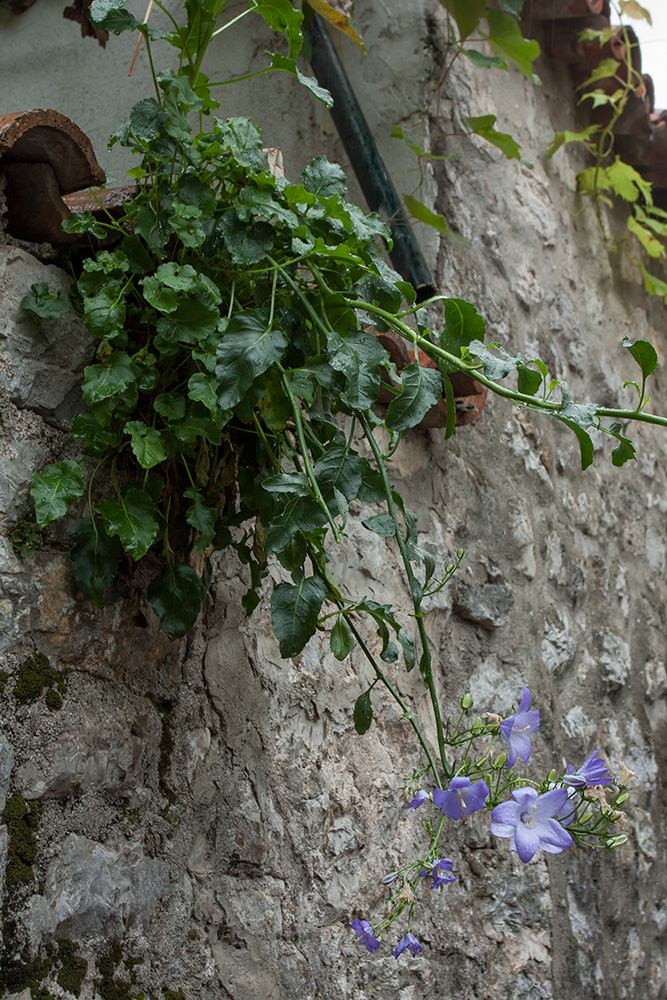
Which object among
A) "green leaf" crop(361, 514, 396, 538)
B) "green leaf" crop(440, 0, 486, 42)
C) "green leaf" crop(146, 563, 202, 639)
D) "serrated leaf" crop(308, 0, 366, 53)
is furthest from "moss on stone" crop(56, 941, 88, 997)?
"green leaf" crop(440, 0, 486, 42)

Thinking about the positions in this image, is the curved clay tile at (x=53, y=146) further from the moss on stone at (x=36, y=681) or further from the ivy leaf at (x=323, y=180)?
the moss on stone at (x=36, y=681)

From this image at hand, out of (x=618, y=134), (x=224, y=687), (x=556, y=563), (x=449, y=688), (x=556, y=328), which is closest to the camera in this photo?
(x=224, y=687)

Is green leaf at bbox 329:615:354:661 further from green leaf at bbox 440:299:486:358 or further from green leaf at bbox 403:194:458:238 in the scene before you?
green leaf at bbox 403:194:458:238

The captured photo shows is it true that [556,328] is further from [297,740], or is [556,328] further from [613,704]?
[297,740]

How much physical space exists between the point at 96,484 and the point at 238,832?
1.74ft

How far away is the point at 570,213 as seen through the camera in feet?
7.81

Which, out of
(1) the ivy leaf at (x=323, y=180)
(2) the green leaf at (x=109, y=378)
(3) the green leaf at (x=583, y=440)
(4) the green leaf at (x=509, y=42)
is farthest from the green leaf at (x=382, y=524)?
(4) the green leaf at (x=509, y=42)

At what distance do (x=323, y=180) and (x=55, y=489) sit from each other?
1.81ft

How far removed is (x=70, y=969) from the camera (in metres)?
0.92

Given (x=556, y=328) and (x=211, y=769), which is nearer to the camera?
(x=211, y=769)

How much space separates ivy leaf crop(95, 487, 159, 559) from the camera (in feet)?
3.03

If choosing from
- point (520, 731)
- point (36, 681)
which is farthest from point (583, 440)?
point (36, 681)

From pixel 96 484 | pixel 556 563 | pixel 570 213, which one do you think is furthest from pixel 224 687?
pixel 570 213

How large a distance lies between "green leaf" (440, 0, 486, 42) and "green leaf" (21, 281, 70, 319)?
123cm
